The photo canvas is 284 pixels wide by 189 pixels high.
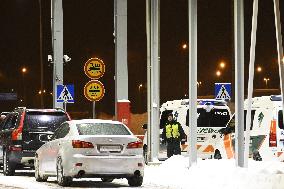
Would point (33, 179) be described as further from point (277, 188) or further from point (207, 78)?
point (207, 78)

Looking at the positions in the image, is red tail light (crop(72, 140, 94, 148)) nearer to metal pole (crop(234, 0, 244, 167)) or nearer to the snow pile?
the snow pile

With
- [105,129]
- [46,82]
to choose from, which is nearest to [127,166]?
[105,129]

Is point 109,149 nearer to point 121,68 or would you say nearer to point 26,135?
point 26,135

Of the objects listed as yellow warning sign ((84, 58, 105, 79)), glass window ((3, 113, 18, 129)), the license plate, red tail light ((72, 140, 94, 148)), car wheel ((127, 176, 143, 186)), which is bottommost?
car wheel ((127, 176, 143, 186))

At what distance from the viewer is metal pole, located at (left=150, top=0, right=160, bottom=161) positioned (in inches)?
1057

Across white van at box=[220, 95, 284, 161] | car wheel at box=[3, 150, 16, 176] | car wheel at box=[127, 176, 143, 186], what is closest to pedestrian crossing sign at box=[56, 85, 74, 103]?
car wheel at box=[3, 150, 16, 176]

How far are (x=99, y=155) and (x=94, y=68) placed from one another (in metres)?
8.61

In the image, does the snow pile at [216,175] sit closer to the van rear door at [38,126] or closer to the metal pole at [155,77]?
the van rear door at [38,126]

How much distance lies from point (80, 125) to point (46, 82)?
131844 millimetres

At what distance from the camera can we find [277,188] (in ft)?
Result: 41.5

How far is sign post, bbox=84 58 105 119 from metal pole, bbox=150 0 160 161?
2102mm

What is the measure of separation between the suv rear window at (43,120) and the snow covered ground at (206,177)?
1.37 meters

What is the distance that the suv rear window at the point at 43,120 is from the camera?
22.0m

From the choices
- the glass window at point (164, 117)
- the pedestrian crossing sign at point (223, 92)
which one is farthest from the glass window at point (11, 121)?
the pedestrian crossing sign at point (223, 92)
